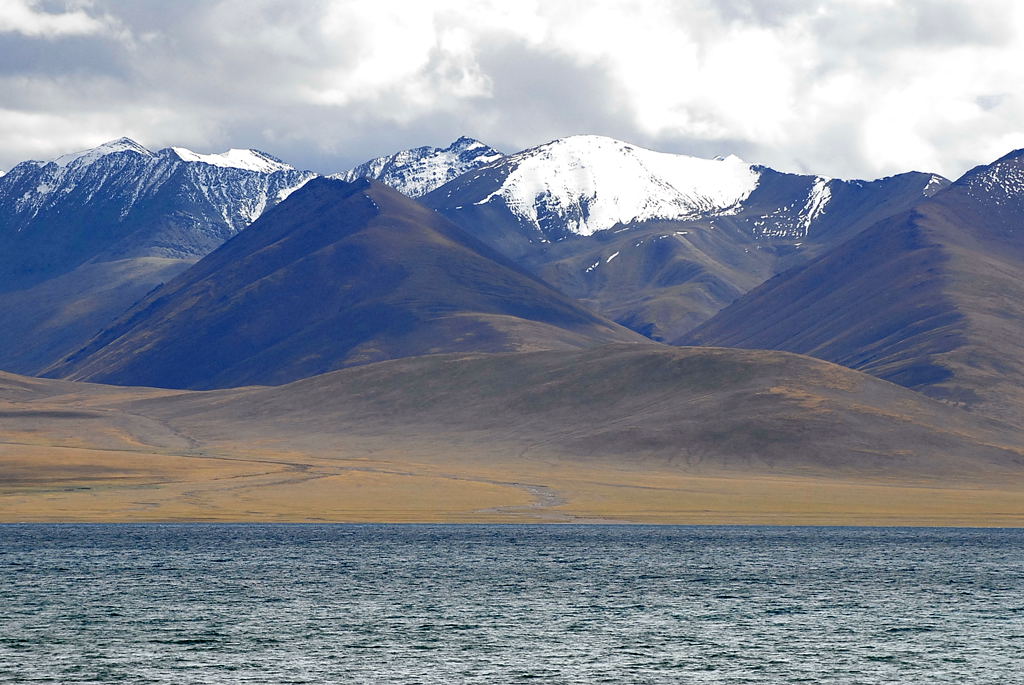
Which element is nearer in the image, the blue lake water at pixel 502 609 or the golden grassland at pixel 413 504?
the blue lake water at pixel 502 609

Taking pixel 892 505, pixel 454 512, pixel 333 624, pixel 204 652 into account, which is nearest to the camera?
pixel 204 652

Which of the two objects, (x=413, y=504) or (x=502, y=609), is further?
(x=413, y=504)

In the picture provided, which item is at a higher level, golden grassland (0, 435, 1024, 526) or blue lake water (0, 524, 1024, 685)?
golden grassland (0, 435, 1024, 526)

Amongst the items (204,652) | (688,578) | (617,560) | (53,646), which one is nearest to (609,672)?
(204,652)

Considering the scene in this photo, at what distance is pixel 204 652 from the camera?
222 ft

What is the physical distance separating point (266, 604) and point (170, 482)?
110 metres

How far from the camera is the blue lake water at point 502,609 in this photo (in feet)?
211

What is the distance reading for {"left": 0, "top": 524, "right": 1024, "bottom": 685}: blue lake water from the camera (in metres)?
64.2

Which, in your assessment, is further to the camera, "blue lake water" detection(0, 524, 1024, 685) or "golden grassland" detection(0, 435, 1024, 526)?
"golden grassland" detection(0, 435, 1024, 526)

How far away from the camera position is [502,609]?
283ft

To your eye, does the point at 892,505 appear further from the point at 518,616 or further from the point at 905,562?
the point at 518,616

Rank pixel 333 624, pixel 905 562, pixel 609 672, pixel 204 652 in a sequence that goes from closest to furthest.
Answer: pixel 609 672, pixel 204 652, pixel 333 624, pixel 905 562

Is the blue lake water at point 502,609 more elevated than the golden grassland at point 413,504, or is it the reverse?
the golden grassland at point 413,504

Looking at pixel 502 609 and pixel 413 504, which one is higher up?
pixel 413 504
